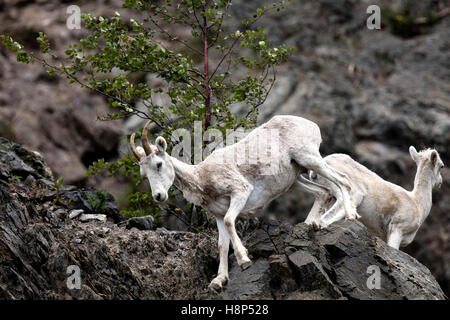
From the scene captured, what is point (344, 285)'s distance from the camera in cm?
A: 860

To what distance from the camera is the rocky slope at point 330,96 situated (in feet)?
74.5

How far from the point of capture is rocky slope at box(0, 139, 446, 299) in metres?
8.38

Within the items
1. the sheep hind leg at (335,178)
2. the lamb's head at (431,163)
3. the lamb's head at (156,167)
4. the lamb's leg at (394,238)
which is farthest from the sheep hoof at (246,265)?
the lamb's head at (431,163)

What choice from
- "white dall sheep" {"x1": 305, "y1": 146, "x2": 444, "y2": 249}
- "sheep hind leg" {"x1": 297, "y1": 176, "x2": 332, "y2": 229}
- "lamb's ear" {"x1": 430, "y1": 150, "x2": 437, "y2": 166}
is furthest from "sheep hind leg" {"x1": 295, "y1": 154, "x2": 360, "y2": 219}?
"lamb's ear" {"x1": 430, "y1": 150, "x2": 437, "y2": 166}

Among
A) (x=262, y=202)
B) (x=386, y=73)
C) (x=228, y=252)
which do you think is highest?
(x=262, y=202)

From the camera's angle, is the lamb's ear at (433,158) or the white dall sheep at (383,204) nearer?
the white dall sheep at (383,204)

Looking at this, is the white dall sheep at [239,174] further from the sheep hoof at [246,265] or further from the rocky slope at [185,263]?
the rocky slope at [185,263]

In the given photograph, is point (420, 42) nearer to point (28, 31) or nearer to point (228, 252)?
point (28, 31)

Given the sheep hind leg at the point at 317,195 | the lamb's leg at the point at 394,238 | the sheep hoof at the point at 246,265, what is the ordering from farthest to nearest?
the lamb's leg at the point at 394,238 < the sheep hind leg at the point at 317,195 < the sheep hoof at the point at 246,265

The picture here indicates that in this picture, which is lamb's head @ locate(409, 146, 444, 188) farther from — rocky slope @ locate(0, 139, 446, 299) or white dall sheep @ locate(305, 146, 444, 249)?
rocky slope @ locate(0, 139, 446, 299)

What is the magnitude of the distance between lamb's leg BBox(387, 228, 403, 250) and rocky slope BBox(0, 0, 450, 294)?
978cm
